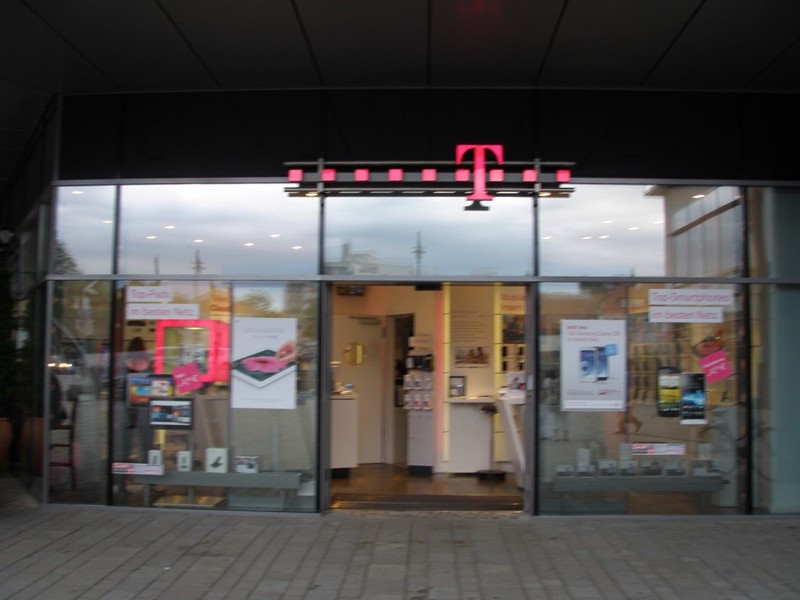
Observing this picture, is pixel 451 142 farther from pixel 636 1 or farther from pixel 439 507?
pixel 439 507

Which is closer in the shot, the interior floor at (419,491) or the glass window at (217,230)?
the glass window at (217,230)

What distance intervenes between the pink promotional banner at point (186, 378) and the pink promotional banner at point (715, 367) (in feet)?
17.5

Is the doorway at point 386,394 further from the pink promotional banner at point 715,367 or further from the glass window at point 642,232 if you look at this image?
the pink promotional banner at point 715,367

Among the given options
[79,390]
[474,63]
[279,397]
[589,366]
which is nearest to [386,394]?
[279,397]

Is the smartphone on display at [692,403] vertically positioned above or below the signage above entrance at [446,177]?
below

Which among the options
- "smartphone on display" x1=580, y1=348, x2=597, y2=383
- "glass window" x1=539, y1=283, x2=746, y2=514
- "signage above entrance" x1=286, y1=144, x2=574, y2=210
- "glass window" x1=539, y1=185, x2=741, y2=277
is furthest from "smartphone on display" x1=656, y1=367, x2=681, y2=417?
"signage above entrance" x1=286, y1=144, x2=574, y2=210

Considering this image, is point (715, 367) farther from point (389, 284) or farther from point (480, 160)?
point (389, 284)

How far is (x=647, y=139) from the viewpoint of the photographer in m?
8.18

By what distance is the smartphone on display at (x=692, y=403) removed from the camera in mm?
7906

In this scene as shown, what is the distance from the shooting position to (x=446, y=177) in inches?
312

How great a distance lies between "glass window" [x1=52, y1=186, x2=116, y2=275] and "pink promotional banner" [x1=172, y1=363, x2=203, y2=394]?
4.38ft

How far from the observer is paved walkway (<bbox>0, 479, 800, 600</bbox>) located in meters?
5.59

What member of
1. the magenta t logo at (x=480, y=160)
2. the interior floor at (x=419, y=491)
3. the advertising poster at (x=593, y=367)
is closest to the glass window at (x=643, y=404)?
the advertising poster at (x=593, y=367)

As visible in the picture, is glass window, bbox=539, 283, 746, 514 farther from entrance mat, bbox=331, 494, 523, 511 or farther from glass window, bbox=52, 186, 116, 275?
glass window, bbox=52, 186, 116, 275
